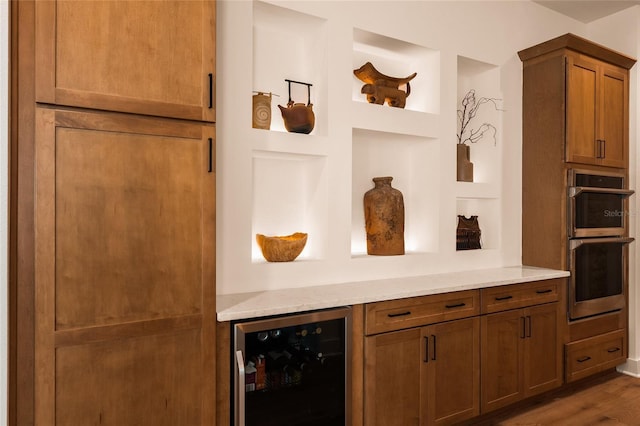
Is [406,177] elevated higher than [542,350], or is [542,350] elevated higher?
[406,177]

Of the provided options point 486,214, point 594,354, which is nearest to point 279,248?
point 486,214

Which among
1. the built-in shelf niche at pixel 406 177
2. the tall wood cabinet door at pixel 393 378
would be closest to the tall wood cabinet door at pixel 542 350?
the built-in shelf niche at pixel 406 177

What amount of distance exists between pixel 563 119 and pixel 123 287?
3028mm

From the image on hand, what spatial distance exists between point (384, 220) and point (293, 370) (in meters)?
1.22

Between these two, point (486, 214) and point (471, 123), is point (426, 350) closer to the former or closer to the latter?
point (486, 214)

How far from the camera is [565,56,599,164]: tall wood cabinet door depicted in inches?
121

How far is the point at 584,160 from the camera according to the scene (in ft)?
10.3

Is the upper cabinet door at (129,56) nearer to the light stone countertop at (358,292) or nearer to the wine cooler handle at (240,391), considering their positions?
the light stone countertop at (358,292)

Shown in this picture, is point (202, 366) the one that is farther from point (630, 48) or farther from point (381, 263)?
point (630, 48)

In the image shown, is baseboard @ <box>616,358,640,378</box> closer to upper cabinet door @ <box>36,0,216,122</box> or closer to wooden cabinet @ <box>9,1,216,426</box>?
wooden cabinet @ <box>9,1,216,426</box>

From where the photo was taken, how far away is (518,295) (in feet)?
9.00

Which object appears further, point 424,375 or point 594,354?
point 594,354

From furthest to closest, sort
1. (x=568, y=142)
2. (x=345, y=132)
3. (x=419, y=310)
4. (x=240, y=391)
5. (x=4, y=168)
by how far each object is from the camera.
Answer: (x=568, y=142)
(x=345, y=132)
(x=419, y=310)
(x=240, y=391)
(x=4, y=168)

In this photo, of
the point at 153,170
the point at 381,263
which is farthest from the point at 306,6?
the point at 381,263
